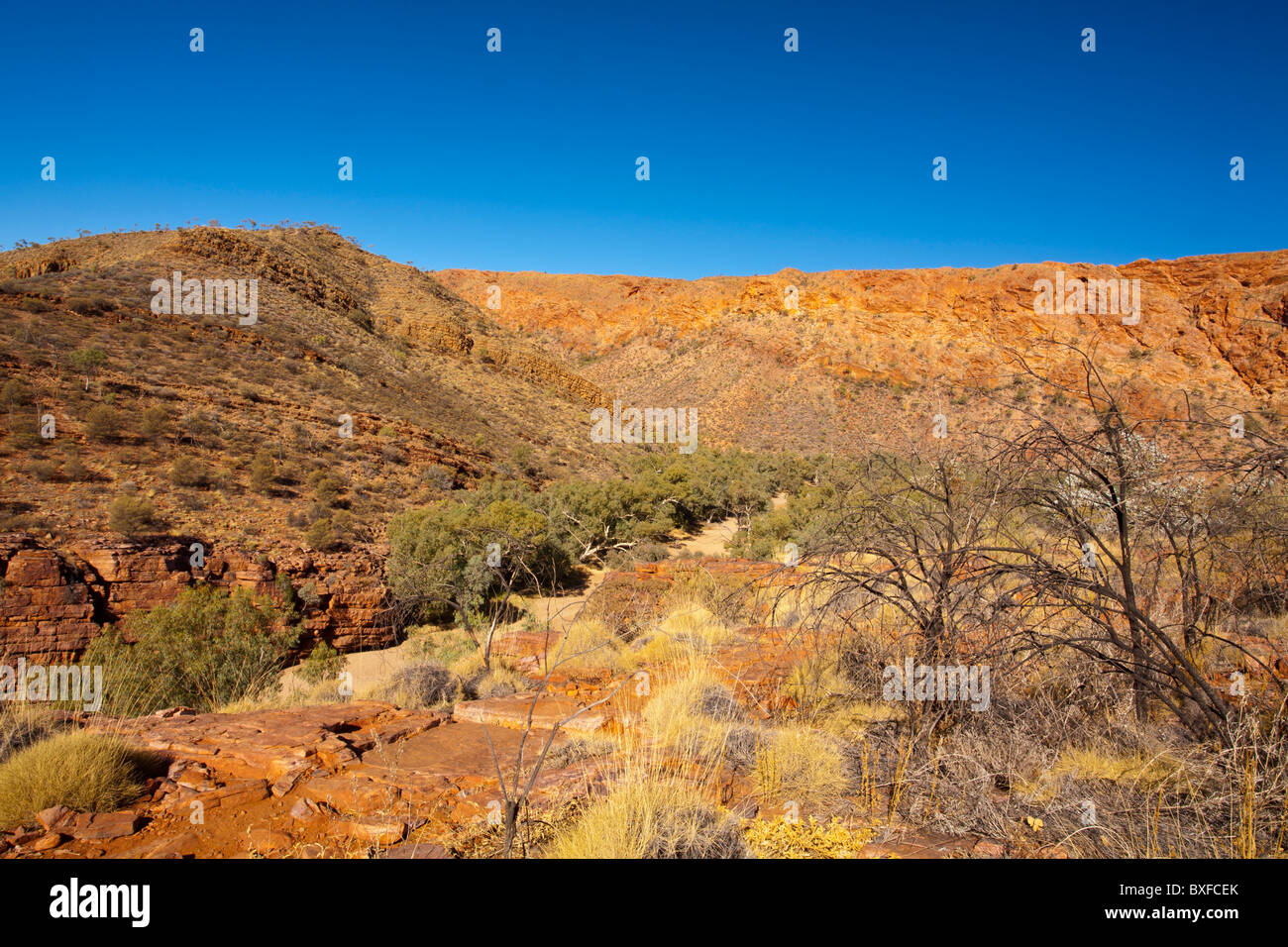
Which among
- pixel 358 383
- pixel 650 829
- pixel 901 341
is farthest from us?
pixel 901 341

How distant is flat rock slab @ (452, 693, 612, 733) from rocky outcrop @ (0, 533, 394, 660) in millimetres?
7296

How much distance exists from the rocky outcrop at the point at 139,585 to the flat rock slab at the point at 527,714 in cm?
730

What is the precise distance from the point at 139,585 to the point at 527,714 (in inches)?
361

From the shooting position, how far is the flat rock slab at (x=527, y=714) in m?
4.82

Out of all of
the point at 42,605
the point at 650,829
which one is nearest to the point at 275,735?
the point at 650,829

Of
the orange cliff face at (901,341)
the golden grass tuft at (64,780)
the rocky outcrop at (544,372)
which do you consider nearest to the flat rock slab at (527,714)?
the golden grass tuft at (64,780)

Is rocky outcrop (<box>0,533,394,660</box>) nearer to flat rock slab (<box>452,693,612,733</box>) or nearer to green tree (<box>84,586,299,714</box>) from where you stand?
green tree (<box>84,586,299,714</box>)

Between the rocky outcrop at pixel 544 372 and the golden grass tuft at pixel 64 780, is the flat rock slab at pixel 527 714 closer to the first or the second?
the golden grass tuft at pixel 64 780

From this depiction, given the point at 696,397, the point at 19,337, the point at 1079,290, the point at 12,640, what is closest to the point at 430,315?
the point at 696,397

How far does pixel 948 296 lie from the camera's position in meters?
49.2

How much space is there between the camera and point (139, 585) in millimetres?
10297

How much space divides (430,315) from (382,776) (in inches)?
1617

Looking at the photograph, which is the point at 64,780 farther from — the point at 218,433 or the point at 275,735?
the point at 218,433
